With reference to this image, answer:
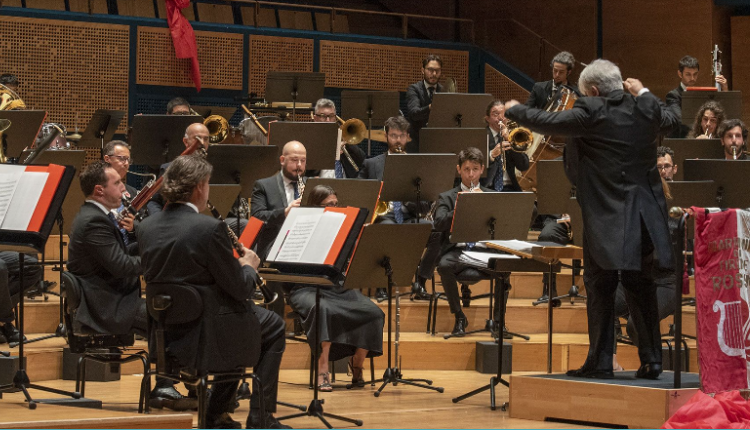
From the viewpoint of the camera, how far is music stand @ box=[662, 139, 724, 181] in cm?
712

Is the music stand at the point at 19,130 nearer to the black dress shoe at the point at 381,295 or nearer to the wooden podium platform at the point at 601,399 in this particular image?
the black dress shoe at the point at 381,295

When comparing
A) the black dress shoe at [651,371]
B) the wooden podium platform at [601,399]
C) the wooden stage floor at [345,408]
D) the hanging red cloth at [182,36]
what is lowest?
the wooden stage floor at [345,408]

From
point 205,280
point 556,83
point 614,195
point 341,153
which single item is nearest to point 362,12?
point 341,153

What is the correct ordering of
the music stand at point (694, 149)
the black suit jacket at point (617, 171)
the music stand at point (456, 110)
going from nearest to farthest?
the black suit jacket at point (617, 171) < the music stand at point (694, 149) < the music stand at point (456, 110)

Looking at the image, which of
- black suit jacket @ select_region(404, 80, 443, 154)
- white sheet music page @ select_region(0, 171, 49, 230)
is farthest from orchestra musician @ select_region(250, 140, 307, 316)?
black suit jacket @ select_region(404, 80, 443, 154)

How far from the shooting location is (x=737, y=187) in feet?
20.9

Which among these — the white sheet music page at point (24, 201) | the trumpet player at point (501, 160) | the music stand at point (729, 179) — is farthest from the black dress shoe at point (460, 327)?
the white sheet music page at point (24, 201)

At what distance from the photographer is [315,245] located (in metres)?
4.34

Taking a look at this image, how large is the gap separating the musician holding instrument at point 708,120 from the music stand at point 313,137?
2888 mm

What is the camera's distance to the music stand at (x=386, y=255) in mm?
5297

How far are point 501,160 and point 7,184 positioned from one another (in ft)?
14.4

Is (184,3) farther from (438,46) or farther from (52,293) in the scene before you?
(52,293)

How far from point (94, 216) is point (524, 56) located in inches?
304

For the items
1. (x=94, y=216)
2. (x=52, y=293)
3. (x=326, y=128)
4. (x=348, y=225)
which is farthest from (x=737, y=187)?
(x=52, y=293)
